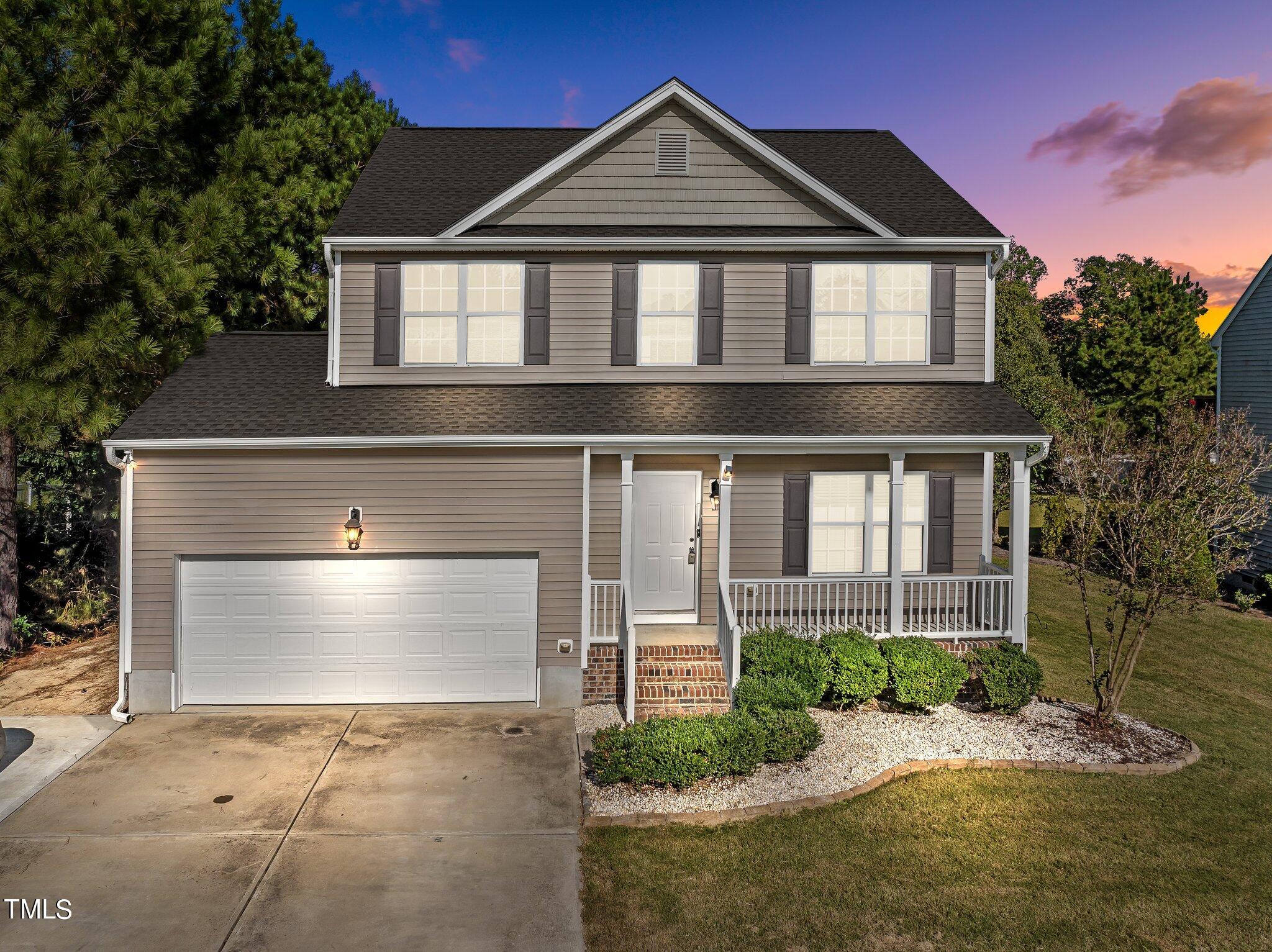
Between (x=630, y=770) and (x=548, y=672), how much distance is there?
9.26ft

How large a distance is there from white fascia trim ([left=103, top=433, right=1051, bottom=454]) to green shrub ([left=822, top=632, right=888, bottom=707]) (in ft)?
8.52

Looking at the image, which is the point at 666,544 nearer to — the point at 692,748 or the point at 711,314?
the point at 711,314

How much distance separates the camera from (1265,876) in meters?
6.51

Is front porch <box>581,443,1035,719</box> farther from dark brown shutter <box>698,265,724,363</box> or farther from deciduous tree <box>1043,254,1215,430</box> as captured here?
deciduous tree <box>1043,254,1215,430</box>

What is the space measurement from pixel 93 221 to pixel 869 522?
11.6m

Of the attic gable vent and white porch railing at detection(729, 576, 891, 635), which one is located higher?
the attic gable vent

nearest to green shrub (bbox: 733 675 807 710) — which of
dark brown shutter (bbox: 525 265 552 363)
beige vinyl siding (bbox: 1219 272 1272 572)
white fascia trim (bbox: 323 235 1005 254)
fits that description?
dark brown shutter (bbox: 525 265 552 363)

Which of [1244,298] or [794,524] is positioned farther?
[1244,298]

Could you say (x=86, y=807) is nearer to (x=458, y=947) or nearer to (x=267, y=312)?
(x=458, y=947)

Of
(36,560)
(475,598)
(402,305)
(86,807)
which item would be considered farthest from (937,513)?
(36,560)

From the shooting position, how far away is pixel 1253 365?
18750 millimetres

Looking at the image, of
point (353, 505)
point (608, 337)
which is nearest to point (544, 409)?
point (608, 337)

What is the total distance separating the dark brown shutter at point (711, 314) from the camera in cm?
1180

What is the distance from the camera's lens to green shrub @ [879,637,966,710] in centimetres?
951
